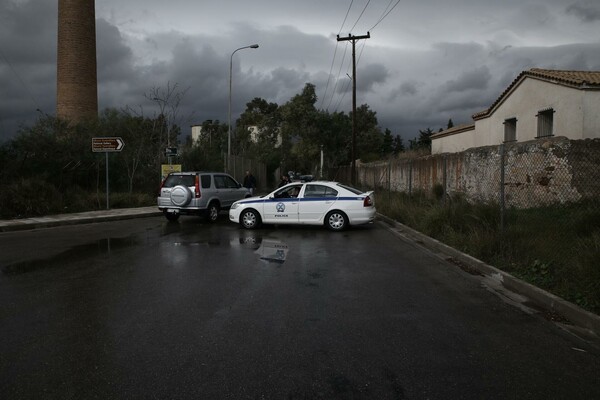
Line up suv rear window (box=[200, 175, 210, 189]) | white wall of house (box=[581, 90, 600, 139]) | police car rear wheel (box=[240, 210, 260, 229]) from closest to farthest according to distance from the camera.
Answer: police car rear wheel (box=[240, 210, 260, 229]) → suv rear window (box=[200, 175, 210, 189]) → white wall of house (box=[581, 90, 600, 139])

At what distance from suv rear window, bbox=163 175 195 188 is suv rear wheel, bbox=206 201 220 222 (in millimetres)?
1045

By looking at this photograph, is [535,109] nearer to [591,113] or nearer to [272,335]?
[591,113]

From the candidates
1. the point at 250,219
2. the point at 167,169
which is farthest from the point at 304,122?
the point at 250,219

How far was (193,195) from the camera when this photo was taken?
15.6m

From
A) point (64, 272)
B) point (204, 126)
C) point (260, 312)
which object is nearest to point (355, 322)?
point (260, 312)

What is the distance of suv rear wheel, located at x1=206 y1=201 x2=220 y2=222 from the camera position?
16.2 m

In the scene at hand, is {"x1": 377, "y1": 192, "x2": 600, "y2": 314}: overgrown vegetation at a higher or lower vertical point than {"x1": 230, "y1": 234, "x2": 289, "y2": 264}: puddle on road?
higher

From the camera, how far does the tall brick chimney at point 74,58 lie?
2936 cm

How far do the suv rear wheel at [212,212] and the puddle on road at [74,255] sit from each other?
4.27 metres

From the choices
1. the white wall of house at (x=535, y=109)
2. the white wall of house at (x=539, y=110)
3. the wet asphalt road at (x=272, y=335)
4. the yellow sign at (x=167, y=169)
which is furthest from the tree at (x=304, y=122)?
the wet asphalt road at (x=272, y=335)

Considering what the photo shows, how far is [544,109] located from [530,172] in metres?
9.63

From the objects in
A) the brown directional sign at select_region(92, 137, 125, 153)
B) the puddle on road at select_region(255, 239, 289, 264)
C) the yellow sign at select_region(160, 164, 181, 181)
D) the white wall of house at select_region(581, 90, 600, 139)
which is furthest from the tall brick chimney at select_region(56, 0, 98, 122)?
the white wall of house at select_region(581, 90, 600, 139)

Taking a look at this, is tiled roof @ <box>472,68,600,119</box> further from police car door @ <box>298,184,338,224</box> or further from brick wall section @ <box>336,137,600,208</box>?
police car door @ <box>298,184,338,224</box>

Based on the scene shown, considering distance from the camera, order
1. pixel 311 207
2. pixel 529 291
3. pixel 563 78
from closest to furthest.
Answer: pixel 529 291 → pixel 311 207 → pixel 563 78
